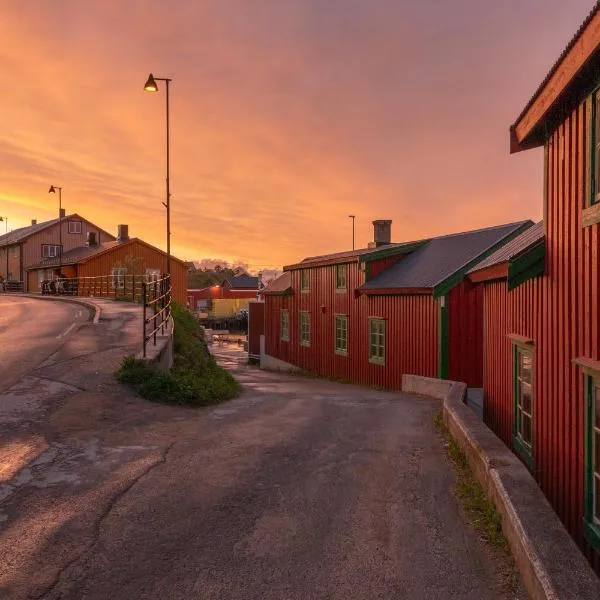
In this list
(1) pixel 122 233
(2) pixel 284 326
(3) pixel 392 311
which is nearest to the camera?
(3) pixel 392 311

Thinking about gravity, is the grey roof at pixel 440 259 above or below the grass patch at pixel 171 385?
above

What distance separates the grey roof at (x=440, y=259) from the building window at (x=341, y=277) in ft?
6.01

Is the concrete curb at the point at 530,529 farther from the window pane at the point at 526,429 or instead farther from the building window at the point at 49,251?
the building window at the point at 49,251

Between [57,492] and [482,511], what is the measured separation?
450 centimetres

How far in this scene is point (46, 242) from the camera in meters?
52.3

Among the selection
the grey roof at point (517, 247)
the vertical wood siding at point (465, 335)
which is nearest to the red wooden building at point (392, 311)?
the vertical wood siding at point (465, 335)

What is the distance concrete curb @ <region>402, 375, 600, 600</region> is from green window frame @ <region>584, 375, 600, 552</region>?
608mm

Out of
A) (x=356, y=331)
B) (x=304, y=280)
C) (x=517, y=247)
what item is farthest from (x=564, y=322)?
(x=304, y=280)

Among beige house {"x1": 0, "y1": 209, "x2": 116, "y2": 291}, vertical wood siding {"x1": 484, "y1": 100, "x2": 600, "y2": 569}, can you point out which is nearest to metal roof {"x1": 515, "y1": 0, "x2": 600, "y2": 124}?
vertical wood siding {"x1": 484, "y1": 100, "x2": 600, "y2": 569}

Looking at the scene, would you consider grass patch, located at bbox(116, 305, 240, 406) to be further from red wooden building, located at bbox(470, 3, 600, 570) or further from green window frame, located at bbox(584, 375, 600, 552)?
green window frame, located at bbox(584, 375, 600, 552)

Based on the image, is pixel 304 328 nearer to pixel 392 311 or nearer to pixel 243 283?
pixel 392 311

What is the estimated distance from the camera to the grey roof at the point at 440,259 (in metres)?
18.2

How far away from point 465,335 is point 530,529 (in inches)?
524

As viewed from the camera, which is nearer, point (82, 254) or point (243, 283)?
point (82, 254)
